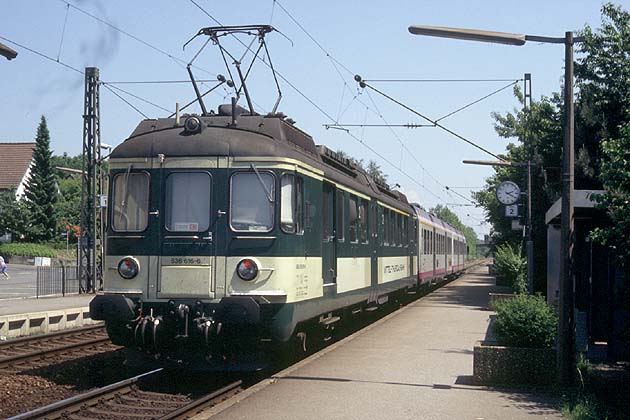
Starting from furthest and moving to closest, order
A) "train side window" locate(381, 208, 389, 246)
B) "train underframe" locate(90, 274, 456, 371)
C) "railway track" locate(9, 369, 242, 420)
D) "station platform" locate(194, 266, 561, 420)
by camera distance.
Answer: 1. "train side window" locate(381, 208, 389, 246)
2. "train underframe" locate(90, 274, 456, 371)
3. "station platform" locate(194, 266, 561, 420)
4. "railway track" locate(9, 369, 242, 420)

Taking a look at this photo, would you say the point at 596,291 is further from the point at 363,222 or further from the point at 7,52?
the point at 7,52

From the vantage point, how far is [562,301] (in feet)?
36.3

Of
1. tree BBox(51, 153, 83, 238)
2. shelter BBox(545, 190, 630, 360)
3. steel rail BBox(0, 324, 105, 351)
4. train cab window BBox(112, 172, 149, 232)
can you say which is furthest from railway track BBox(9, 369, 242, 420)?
tree BBox(51, 153, 83, 238)

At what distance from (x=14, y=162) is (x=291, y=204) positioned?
80248 millimetres

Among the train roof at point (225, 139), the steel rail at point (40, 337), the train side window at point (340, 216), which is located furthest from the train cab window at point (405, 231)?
the train roof at point (225, 139)

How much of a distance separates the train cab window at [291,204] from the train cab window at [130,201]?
1.80m

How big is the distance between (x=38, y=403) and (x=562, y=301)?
6567 millimetres

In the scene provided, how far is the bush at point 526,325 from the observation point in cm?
1129

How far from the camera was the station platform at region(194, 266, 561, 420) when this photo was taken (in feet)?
31.2

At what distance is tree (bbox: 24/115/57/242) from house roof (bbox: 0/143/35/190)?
340 inches

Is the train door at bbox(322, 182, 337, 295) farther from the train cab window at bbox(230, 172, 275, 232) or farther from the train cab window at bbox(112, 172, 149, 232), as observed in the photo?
the train cab window at bbox(112, 172, 149, 232)

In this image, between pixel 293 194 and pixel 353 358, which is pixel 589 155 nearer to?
pixel 353 358

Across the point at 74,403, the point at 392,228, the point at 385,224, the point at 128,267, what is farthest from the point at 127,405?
the point at 392,228

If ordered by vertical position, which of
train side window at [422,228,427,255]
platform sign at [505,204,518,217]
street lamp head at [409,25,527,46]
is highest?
street lamp head at [409,25,527,46]
